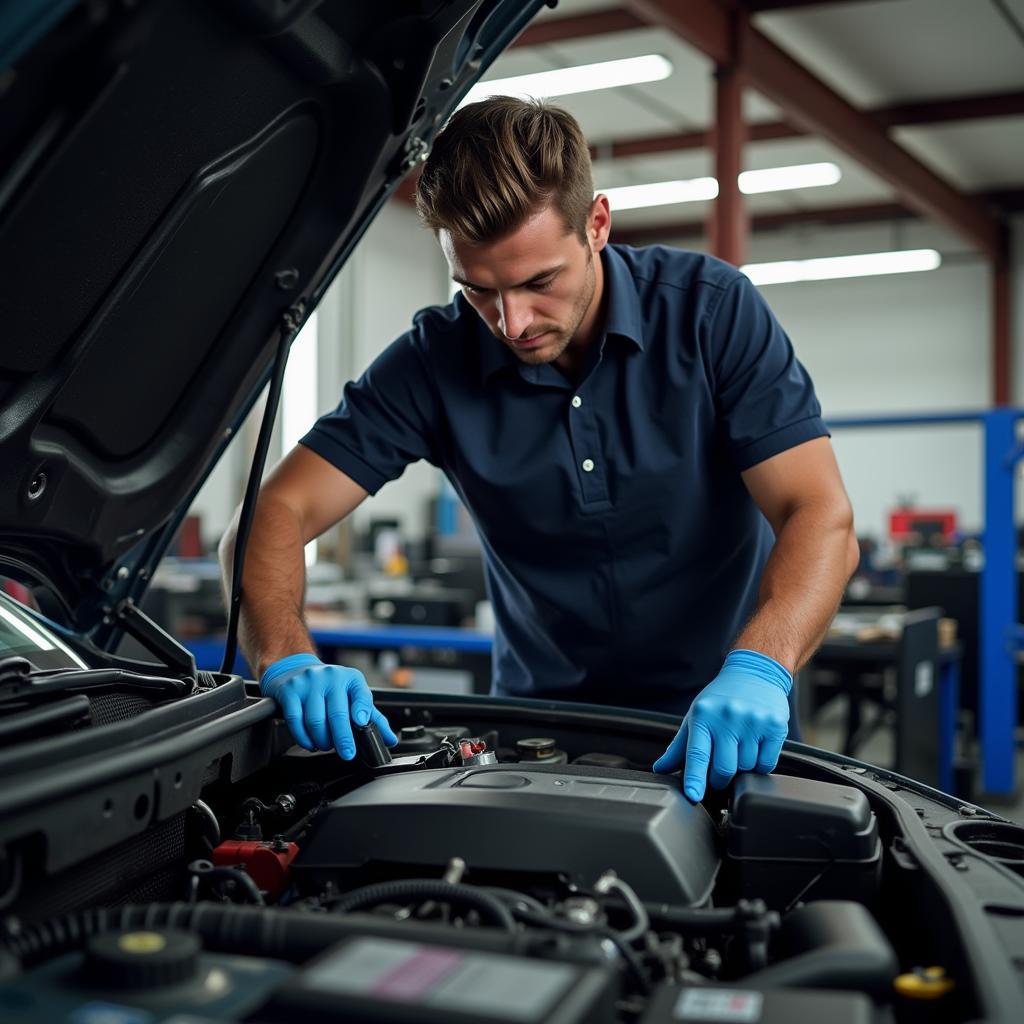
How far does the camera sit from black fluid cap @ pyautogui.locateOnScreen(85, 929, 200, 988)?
0.71 m

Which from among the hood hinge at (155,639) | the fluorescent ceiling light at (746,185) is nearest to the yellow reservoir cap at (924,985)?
the hood hinge at (155,639)

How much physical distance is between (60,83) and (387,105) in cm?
50

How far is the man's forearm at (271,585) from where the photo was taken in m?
1.65

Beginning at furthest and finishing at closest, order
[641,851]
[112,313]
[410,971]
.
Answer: [112,313]
[641,851]
[410,971]

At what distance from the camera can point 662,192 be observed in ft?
31.4

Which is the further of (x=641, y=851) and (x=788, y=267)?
(x=788, y=267)

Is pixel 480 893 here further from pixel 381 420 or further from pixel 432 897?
pixel 381 420

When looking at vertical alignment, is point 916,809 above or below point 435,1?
below

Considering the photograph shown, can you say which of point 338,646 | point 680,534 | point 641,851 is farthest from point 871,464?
point 641,851

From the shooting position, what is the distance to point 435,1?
1283 mm

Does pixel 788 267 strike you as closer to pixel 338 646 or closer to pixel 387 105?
pixel 338 646

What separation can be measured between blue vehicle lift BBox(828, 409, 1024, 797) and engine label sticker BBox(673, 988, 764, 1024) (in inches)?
165

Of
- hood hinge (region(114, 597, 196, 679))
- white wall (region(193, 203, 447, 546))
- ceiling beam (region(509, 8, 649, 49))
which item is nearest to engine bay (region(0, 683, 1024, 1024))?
hood hinge (region(114, 597, 196, 679))

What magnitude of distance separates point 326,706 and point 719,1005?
71 cm
